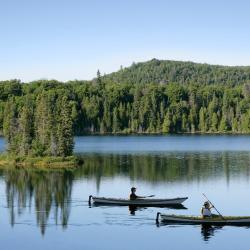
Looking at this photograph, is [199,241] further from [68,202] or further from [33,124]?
[33,124]

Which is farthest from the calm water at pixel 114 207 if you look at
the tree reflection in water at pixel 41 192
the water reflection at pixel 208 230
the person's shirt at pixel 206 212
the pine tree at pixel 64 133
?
the pine tree at pixel 64 133

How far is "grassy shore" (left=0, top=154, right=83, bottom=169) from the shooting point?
121m

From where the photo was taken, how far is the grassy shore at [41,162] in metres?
121

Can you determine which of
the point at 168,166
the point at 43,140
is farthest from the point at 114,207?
the point at 43,140

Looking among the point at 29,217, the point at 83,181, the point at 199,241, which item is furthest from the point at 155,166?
the point at 199,241

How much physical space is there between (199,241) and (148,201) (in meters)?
19.3

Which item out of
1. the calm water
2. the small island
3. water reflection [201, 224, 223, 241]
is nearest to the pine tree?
the small island

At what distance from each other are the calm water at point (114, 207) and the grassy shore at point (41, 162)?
383 cm

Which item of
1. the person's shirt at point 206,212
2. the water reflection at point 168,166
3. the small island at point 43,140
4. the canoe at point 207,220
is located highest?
the small island at point 43,140

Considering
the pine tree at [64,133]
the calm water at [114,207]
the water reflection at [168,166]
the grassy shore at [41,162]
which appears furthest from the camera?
the pine tree at [64,133]

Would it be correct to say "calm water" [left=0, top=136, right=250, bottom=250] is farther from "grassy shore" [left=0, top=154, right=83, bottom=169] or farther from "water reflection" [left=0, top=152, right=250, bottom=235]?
"grassy shore" [left=0, top=154, right=83, bottom=169]

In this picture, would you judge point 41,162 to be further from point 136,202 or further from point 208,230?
point 208,230

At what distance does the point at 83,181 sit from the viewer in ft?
322

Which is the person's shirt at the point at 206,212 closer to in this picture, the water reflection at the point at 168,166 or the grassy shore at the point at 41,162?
the water reflection at the point at 168,166
